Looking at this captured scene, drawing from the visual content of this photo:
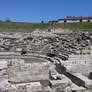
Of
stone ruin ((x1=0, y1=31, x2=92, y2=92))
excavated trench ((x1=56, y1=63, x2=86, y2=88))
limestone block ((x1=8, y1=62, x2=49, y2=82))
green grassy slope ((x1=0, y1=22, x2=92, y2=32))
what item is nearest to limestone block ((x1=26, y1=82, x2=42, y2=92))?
stone ruin ((x1=0, y1=31, x2=92, y2=92))

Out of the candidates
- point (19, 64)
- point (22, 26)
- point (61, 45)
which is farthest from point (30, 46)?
point (22, 26)

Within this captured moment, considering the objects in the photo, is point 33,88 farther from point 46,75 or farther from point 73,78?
point 46,75

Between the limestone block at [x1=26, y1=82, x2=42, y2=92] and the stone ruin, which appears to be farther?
the stone ruin

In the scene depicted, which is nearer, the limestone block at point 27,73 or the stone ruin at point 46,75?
the stone ruin at point 46,75

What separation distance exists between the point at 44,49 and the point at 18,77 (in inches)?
417

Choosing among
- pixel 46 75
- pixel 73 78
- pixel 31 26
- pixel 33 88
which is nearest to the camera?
pixel 33 88

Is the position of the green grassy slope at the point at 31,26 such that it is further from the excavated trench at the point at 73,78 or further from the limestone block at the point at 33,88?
the limestone block at the point at 33,88

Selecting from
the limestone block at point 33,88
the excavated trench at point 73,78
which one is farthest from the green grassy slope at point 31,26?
the limestone block at point 33,88

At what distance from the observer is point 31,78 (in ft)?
25.1

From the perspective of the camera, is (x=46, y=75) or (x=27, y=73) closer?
(x=27, y=73)

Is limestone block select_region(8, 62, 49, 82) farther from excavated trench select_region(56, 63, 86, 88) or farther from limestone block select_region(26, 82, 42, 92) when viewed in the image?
limestone block select_region(26, 82, 42, 92)

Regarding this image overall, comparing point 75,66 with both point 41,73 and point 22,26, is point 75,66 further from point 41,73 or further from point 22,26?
point 22,26

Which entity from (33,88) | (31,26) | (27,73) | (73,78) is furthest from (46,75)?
(31,26)

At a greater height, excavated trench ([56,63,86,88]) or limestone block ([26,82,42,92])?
limestone block ([26,82,42,92])
